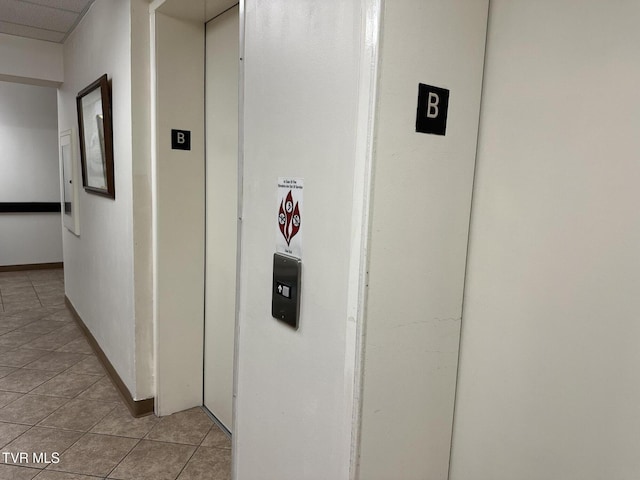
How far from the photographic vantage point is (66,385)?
121 inches

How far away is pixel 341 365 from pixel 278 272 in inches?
14.2

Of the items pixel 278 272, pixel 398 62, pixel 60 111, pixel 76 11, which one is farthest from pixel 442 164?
pixel 60 111

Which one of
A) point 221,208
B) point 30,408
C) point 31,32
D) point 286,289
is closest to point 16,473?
point 30,408

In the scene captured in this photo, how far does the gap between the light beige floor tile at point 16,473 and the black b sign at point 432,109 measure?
7.90 feet

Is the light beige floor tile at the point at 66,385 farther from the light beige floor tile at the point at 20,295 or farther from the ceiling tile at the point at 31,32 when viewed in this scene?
the ceiling tile at the point at 31,32

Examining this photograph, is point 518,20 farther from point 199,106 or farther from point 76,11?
point 76,11

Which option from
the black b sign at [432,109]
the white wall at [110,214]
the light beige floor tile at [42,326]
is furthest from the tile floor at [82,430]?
the black b sign at [432,109]

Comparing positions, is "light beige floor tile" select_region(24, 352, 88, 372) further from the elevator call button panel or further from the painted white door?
the elevator call button panel

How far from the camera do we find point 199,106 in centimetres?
264

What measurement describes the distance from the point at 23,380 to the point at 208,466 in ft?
5.79

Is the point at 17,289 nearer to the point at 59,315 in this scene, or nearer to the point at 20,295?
the point at 20,295

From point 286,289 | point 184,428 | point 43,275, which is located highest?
point 286,289

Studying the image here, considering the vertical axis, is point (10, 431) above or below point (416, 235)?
below

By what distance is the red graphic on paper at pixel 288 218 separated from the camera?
1.28 metres
